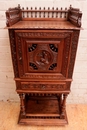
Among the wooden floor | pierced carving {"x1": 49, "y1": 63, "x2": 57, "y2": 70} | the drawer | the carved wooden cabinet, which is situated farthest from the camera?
the wooden floor

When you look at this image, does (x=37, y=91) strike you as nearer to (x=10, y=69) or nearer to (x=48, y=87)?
(x=48, y=87)

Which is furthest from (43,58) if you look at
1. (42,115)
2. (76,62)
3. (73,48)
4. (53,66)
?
(42,115)

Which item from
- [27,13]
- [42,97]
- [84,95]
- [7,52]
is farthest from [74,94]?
[27,13]

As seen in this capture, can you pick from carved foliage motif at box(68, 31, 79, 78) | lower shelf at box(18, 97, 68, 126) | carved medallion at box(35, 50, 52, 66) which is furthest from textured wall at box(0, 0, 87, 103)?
carved medallion at box(35, 50, 52, 66)

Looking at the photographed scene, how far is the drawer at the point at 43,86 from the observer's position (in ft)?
3.98

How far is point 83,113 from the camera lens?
1.71 m

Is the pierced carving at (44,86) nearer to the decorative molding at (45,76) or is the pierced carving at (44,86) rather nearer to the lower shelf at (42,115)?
the decorative molding at (45,76)

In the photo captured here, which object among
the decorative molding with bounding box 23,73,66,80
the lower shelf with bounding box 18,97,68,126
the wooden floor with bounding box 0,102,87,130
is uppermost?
the decorative molding with bounding box 23,73,66,80

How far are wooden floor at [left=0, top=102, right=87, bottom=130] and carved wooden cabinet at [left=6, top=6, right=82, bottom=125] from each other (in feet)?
0.62

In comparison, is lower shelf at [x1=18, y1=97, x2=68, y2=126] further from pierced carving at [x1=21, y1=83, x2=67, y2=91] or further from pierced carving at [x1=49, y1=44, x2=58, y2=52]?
pierced carving at [x1=49, y1=44, x2=58, y2=52]

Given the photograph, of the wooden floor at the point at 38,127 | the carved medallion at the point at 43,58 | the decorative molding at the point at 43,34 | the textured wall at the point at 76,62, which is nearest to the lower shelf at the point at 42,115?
the wooden floor at the point at 38,127

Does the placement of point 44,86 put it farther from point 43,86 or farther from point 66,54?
point 66,54

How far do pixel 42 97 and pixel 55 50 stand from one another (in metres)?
0.92

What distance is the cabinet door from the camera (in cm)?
98
